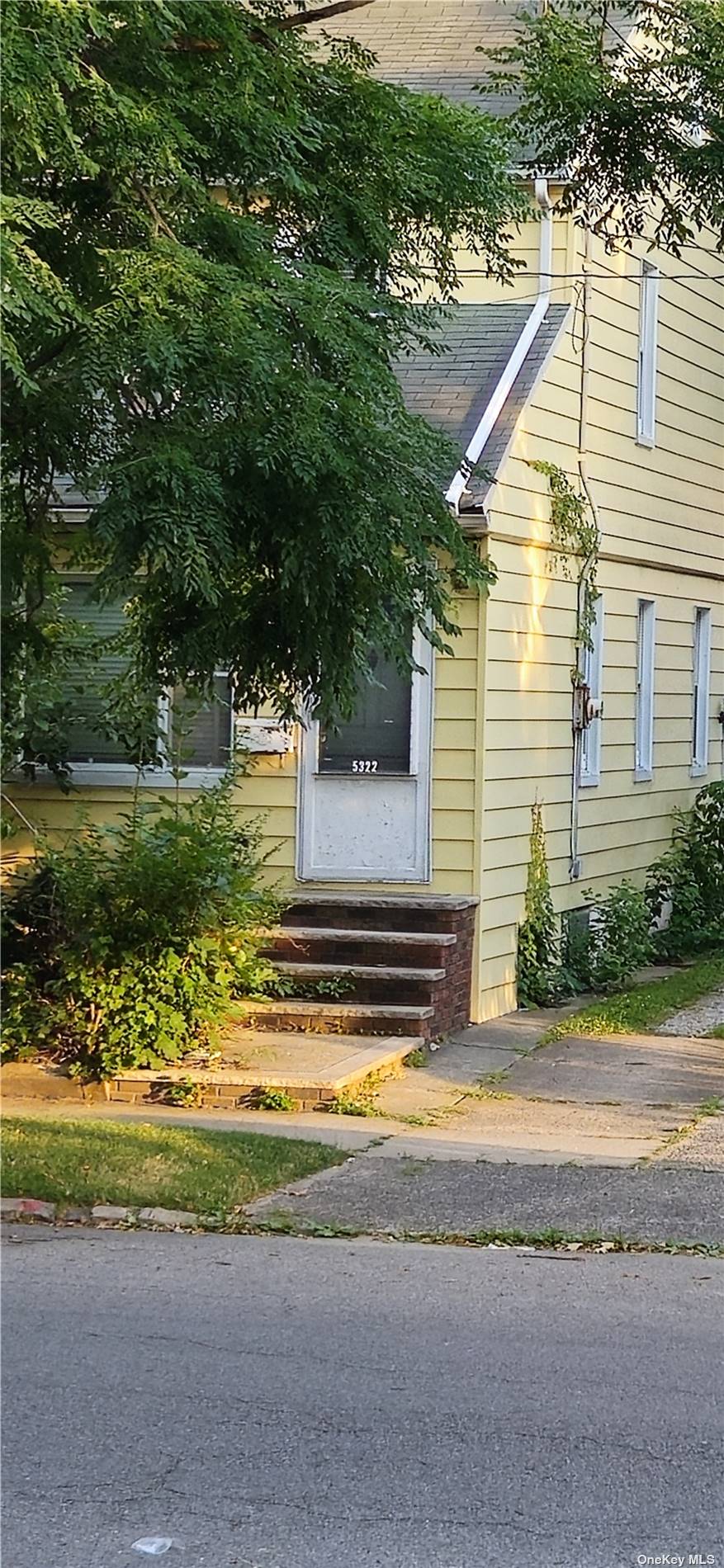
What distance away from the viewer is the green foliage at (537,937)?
14305 mm

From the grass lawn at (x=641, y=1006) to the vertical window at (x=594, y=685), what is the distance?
Result: 1.99 m

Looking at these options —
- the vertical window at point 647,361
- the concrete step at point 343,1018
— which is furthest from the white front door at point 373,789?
the vertical window at point 647,361

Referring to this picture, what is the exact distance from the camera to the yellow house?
13.2 m

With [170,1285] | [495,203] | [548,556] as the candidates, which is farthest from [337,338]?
[548,556]

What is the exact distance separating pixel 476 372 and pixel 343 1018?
209 inches

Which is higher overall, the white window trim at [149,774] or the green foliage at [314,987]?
the white window trim at [149,774]

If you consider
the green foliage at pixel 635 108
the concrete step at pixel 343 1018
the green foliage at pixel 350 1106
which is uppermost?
the green foliage at pixel 635 108

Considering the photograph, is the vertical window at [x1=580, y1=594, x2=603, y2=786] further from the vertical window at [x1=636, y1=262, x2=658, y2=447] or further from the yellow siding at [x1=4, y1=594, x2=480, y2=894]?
the yellow siding at [x1=4, y1=594, x2=480, y2=894]

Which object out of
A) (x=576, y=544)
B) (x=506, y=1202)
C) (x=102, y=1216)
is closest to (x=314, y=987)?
(x=506, y=1202)

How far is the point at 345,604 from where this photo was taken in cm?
790

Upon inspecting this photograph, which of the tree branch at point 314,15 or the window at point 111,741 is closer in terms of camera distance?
the tree branch at point 314,15

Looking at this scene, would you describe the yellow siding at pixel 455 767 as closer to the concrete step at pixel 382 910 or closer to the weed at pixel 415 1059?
the concrete step at pixel 382 910

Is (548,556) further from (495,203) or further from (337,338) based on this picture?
(337,338)

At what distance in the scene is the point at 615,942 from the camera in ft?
51.1
